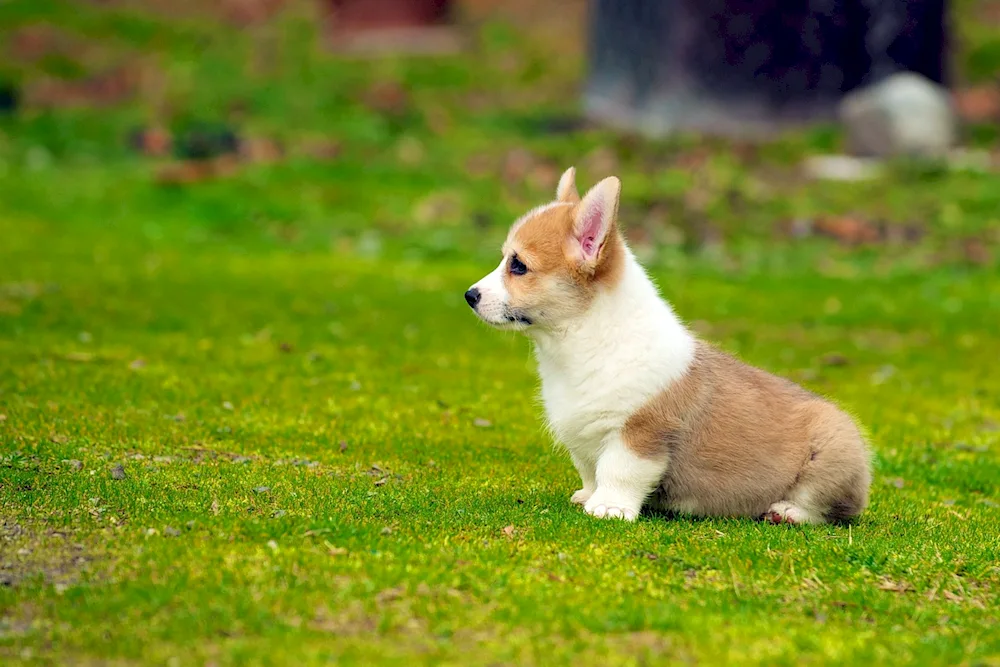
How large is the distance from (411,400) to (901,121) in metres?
14.4

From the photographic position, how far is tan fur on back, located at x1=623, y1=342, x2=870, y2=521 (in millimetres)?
8180

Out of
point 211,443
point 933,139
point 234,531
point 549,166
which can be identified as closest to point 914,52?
point 933,139

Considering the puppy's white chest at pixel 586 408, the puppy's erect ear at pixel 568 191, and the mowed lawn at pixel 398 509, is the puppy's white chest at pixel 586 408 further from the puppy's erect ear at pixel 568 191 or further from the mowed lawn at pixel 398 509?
the puppy's erect ear at pixel 568 191

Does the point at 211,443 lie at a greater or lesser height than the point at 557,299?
lesser

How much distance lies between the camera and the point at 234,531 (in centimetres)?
746

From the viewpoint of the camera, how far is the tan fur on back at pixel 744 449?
818cm

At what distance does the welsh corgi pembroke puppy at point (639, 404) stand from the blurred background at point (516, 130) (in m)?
11.7

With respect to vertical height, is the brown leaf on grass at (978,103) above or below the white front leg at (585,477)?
above

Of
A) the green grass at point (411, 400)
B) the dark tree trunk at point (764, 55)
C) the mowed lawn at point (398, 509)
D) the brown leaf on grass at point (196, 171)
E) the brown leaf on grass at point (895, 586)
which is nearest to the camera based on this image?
the mowed lawn at point (398, 509)

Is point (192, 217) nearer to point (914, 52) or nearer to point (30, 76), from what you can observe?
point (30, 76)

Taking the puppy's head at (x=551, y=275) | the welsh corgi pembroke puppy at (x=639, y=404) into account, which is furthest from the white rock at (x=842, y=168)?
the puppy's head at (x=551, y=275)

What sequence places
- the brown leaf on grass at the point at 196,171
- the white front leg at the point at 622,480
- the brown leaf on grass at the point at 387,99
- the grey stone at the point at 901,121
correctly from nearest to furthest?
the white front leg at the point at 622,480
the brown leaf on grass at the point at 196,171
the grey stone at the point at 901,121
the brown leaf on grass at the point at 387,99

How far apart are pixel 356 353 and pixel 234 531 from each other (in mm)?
6471

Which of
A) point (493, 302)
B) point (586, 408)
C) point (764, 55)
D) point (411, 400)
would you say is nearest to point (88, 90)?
point (764, 55)
